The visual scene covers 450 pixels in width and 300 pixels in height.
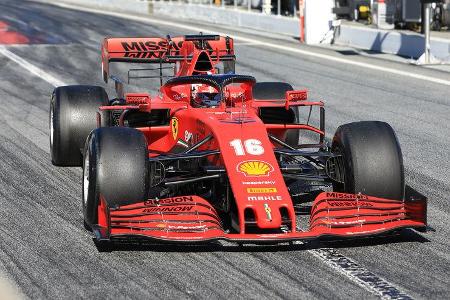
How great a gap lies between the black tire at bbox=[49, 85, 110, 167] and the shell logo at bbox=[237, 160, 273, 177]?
3390 mm

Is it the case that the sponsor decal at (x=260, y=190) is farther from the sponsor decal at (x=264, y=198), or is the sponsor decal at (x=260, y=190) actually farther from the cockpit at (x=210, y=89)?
the cockpit at (x=210, y=89)

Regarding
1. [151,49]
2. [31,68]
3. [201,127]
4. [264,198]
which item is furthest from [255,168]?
[31,68]

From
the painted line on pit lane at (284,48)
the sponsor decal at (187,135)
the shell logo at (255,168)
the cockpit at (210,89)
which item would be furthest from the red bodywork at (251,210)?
the painted line on pit lane at (284,48)

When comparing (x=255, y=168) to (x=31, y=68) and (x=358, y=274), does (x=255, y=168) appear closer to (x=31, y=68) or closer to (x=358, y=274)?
(x=358, y=274)

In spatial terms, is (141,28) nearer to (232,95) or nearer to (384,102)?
(384,102)

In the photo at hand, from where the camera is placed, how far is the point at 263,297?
6902 mm

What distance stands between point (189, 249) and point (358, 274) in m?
1.38

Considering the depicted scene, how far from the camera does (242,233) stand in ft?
25.6

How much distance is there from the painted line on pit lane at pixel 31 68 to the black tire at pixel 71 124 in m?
7.16

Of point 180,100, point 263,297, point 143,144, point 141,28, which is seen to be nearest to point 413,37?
point 141,28

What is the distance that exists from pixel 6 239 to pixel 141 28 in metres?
23.0

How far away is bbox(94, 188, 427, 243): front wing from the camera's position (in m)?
7.76

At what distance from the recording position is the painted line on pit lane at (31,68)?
1903 centimetres

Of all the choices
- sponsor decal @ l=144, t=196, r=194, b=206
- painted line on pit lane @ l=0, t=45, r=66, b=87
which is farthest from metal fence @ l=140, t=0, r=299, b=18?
sponsor decal @ l=144, t=196, r=194, b=206
